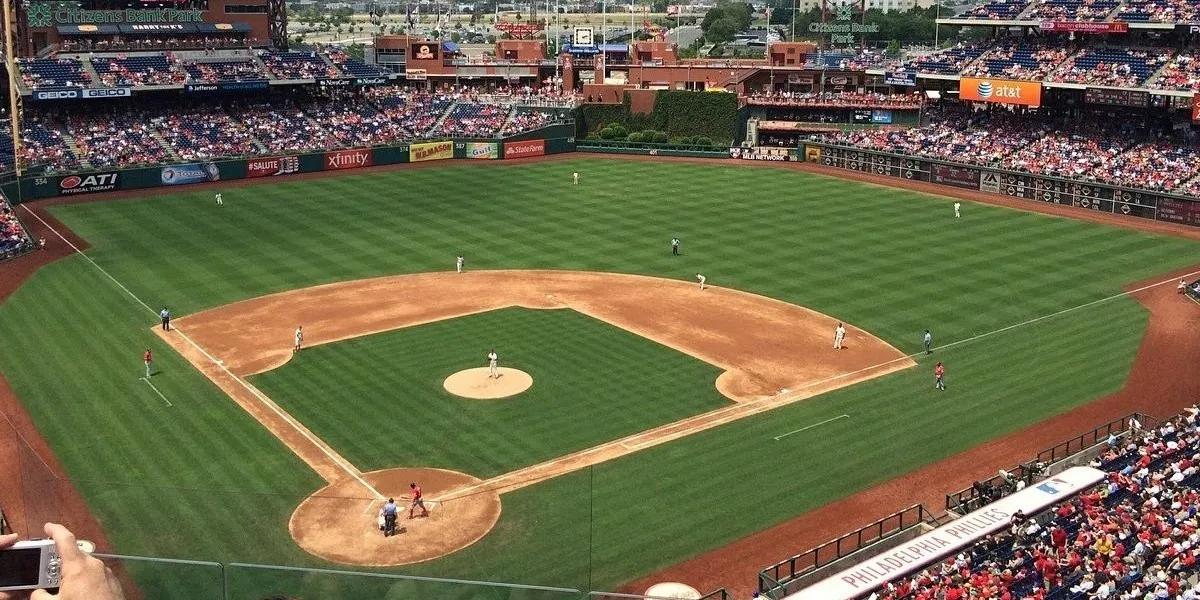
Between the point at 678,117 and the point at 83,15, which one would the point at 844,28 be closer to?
the point at 678,117

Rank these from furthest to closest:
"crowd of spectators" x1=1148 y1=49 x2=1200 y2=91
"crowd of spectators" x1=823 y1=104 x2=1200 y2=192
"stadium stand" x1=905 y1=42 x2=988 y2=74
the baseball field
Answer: "stadium stand" x1=905 y1=42 x2=988 y2=74 → "crowd of spectators" x1=1148 y1=49 x2=1200 y2=91 → "crowd of spectators" x1=823 y1=104 x2=1200 y2=192 → the baseball field

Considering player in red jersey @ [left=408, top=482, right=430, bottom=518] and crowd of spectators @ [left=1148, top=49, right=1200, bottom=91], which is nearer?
player in red jersey @ [left=408, top=482, right=430, bottom=518]

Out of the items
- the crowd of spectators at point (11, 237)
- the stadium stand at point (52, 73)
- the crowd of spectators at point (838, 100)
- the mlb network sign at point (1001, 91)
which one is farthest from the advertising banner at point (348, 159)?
the mlb network sign at point (1001, 91)

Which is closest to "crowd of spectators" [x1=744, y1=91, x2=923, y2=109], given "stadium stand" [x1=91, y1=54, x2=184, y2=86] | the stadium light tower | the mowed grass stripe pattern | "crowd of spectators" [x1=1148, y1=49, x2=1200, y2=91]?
"crowd of spectators" [x1=1148, y1=49, x2=1200, y2=91]

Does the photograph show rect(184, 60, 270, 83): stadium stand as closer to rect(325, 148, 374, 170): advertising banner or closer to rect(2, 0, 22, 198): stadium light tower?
rect(325, 148, 374, 170): advertising banner

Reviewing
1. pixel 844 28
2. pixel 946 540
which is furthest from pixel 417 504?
pixel 844 28

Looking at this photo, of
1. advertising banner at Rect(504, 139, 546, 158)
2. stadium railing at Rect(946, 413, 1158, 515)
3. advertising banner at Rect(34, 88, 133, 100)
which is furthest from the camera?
advertising banner at Rect(504, 139, 546, 158)
